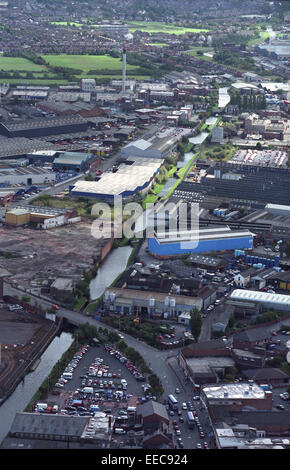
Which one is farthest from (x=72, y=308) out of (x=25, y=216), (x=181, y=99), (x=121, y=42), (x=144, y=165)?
(x=121, y=42)

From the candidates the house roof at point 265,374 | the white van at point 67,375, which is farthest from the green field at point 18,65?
the house roof at point 265,374

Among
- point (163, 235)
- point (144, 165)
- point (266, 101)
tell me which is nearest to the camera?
point (163, 235)

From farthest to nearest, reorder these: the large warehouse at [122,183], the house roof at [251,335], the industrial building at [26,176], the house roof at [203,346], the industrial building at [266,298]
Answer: the industrial building at [26,176]
the large warehouse at [122,183]
the industrial building at [266,298]
the house roof at [251,335]
the house roof at [203,346]

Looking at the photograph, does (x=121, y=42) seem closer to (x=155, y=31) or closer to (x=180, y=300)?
(x=155, y=31)

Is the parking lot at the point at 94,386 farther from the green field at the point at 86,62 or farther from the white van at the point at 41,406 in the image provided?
the green field at the point at 86,62

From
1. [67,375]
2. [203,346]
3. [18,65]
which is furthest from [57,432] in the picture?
[18,65]

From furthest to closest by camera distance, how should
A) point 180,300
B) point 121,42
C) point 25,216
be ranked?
point 121,42 < point 25,216 < point 180,300

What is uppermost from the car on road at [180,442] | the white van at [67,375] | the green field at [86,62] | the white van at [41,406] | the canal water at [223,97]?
the car on road at [180,442]
